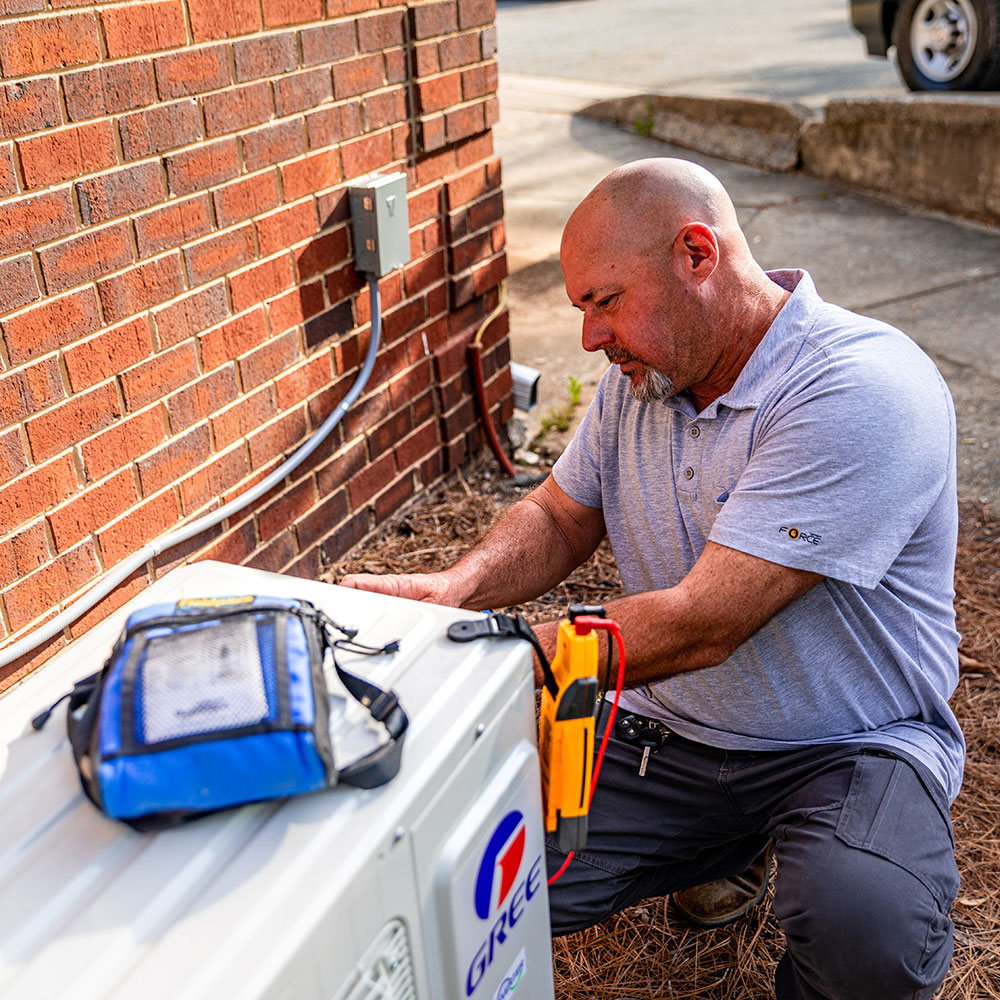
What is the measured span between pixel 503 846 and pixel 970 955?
1.30m

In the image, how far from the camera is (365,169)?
9.26 ft

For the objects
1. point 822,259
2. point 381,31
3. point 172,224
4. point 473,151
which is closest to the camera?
point 172,224

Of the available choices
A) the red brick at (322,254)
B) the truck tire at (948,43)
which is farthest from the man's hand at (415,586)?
the truck tire at (948,43)

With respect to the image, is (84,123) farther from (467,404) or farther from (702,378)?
(467,404)

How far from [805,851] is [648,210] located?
1.02m

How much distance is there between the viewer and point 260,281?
2.51 meters

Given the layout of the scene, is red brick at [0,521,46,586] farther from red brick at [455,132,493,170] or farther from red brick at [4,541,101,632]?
red brick at [455,132,493,170]

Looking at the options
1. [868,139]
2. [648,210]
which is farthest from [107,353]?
[868,139]

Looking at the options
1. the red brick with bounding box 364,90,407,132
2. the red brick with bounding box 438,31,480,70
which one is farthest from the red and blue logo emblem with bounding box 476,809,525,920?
the red brick with bounding box 438,31,480,70

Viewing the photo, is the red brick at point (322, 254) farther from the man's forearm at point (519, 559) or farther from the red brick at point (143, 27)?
the man's forearm at point (519, 559)

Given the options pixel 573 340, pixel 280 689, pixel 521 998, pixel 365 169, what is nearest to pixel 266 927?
pixel 280 689

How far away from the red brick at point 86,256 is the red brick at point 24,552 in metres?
0.44

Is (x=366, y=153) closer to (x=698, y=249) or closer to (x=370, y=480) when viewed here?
(x=370, y=480)

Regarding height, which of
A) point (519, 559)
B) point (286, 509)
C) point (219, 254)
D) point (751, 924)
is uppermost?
point (219, 254)
